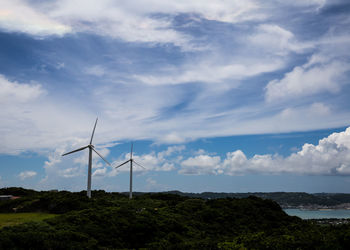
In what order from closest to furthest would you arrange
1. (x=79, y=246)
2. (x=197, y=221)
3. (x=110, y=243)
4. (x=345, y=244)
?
(x=345, y=244), (x=79, y=246), (x=110, y=243), (x=197, y=221)

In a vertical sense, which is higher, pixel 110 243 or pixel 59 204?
pixel 59 204

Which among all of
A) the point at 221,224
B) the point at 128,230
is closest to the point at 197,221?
the point at 221,224

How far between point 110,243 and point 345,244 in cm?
2460

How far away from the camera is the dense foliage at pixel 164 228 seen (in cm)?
2816

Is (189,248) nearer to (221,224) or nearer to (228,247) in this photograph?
(228,247)

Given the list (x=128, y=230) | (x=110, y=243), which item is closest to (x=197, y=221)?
(x=128, y=230)

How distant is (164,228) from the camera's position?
45062 mm

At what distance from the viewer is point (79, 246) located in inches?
1204

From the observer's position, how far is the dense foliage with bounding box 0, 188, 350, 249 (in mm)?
28156

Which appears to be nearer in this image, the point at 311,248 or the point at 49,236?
the point at 311,248

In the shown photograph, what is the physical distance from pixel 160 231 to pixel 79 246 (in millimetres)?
15183

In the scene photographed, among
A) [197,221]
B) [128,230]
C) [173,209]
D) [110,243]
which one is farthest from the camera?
[173,209]

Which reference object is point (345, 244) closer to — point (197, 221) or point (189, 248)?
point (189, 248)

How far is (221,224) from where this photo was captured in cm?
5572
